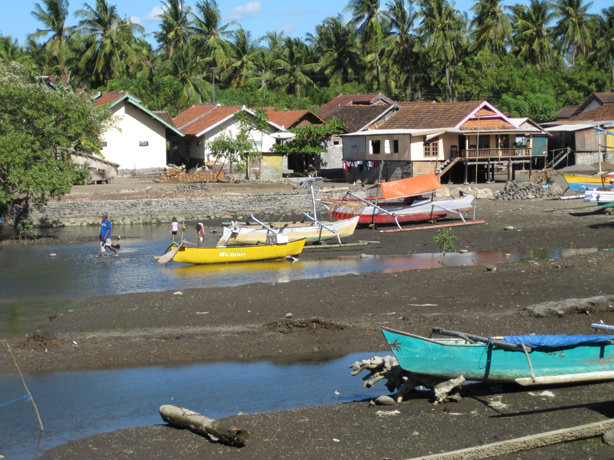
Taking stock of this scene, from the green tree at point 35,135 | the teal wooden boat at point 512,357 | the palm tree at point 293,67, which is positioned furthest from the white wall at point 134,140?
the teal wooden boat at point 512,357

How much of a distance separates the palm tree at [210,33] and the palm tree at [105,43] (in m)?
6.51

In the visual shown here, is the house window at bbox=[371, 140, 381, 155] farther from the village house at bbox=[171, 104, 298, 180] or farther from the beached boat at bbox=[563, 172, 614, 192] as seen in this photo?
the beached boat at bbox=[563, 172, 614, 192]

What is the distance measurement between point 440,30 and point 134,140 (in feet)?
106

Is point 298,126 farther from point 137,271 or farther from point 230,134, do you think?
point 137,271

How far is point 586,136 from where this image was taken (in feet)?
169

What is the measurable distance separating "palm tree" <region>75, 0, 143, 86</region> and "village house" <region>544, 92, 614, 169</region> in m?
37.1

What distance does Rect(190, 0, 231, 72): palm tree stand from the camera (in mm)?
71619

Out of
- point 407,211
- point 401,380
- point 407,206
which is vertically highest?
point 407,206

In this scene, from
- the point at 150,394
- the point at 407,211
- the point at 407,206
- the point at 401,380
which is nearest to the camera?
the point at 401,380

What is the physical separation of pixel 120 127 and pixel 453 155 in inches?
892

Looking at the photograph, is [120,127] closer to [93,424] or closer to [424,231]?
[424,231]

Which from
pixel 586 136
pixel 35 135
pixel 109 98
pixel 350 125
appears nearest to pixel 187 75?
pixel 109 98

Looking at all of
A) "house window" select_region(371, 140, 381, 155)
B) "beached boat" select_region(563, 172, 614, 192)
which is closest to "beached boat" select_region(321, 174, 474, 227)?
"beached boat" select_region(563, 172, 614, 192)

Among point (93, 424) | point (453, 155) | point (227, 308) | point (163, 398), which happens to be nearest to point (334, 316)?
point (227, 308)
